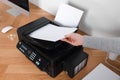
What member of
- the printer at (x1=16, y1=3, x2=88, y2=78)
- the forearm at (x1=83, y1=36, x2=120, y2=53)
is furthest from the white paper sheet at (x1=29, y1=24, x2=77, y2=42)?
the forearm at (x1=83, y1=36, x2=120, y2=53)

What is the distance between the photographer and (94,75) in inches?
36.6

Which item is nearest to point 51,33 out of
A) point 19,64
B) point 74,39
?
point 74,39

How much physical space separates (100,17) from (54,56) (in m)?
0.44

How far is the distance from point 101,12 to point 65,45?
341 mm

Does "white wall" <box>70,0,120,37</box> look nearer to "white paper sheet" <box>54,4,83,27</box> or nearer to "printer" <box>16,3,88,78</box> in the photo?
"white paper sheet" <box>54,4,83,27</box>

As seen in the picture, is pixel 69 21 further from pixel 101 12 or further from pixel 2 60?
pixel 2 60

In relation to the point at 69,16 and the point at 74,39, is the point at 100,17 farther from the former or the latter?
the point at 74,39

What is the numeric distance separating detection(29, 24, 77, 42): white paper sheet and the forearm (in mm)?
173

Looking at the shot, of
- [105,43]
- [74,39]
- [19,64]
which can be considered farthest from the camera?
[19,64]

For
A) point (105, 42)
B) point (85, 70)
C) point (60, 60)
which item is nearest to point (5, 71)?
point (60, 60)

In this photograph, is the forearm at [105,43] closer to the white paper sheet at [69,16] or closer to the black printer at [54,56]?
the black printer at [54,56]

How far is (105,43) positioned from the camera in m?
0.78

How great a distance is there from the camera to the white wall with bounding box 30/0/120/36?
1.01 m

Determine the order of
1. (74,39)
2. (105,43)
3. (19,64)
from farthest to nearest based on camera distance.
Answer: (19,64) < (74,39) < (105,43)
